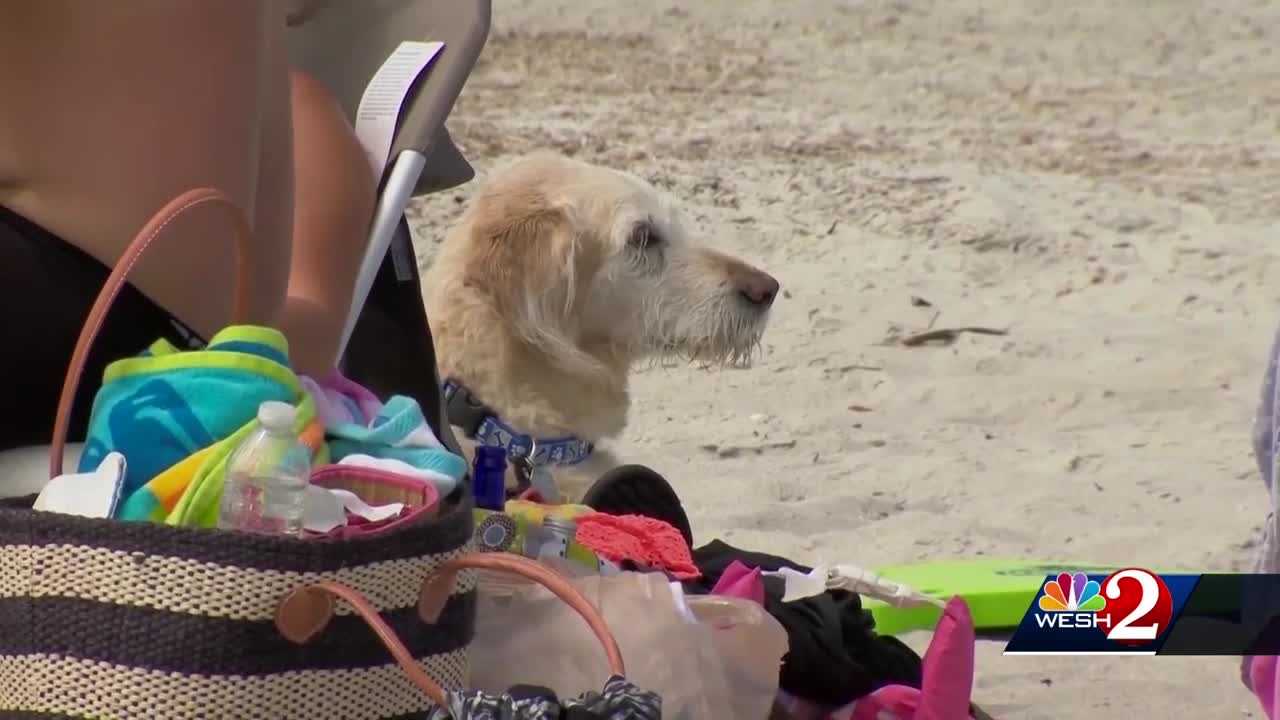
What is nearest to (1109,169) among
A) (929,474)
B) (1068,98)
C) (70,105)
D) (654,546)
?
(1068,98)

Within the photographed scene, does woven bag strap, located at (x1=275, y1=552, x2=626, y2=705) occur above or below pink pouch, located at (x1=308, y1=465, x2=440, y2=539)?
below

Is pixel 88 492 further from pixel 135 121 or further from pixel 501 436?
pixel 501 436

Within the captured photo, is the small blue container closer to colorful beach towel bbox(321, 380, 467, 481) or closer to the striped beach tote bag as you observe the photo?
colorful beach towel bbox(321, 380, 467, 481)

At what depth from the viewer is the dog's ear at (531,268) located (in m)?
3.81

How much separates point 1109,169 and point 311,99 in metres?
6.05

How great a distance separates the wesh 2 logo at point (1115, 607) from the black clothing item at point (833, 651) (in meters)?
0.46

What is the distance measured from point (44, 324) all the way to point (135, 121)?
243 millimetres

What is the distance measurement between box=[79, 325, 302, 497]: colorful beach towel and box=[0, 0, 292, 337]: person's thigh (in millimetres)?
180

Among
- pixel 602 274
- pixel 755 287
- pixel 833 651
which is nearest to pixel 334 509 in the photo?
pixel 833 651

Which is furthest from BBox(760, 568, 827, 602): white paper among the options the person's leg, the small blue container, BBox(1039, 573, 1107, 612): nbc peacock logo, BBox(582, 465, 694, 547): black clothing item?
the person's leg

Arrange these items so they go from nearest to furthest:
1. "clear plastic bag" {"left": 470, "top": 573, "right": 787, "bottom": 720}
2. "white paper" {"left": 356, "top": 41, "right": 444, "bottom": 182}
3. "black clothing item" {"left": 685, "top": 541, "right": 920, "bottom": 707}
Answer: "clear plastic bag" {"left": 470, "top": 573, "right": 787, "bottom": 720}
"black clothing item" {"left": 685, "top": 541, "right": 920, "bottom": 707}
"white paper" {"left": 356, "top": 41, "right": 444, "bottom": 182}

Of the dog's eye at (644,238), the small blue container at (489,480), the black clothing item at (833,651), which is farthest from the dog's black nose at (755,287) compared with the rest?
the small blue container at (489,480)

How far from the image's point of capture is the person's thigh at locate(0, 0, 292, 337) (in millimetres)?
1765

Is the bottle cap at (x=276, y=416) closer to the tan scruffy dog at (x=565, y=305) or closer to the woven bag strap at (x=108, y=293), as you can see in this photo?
the woven bag strap at (x=108, y=293)
